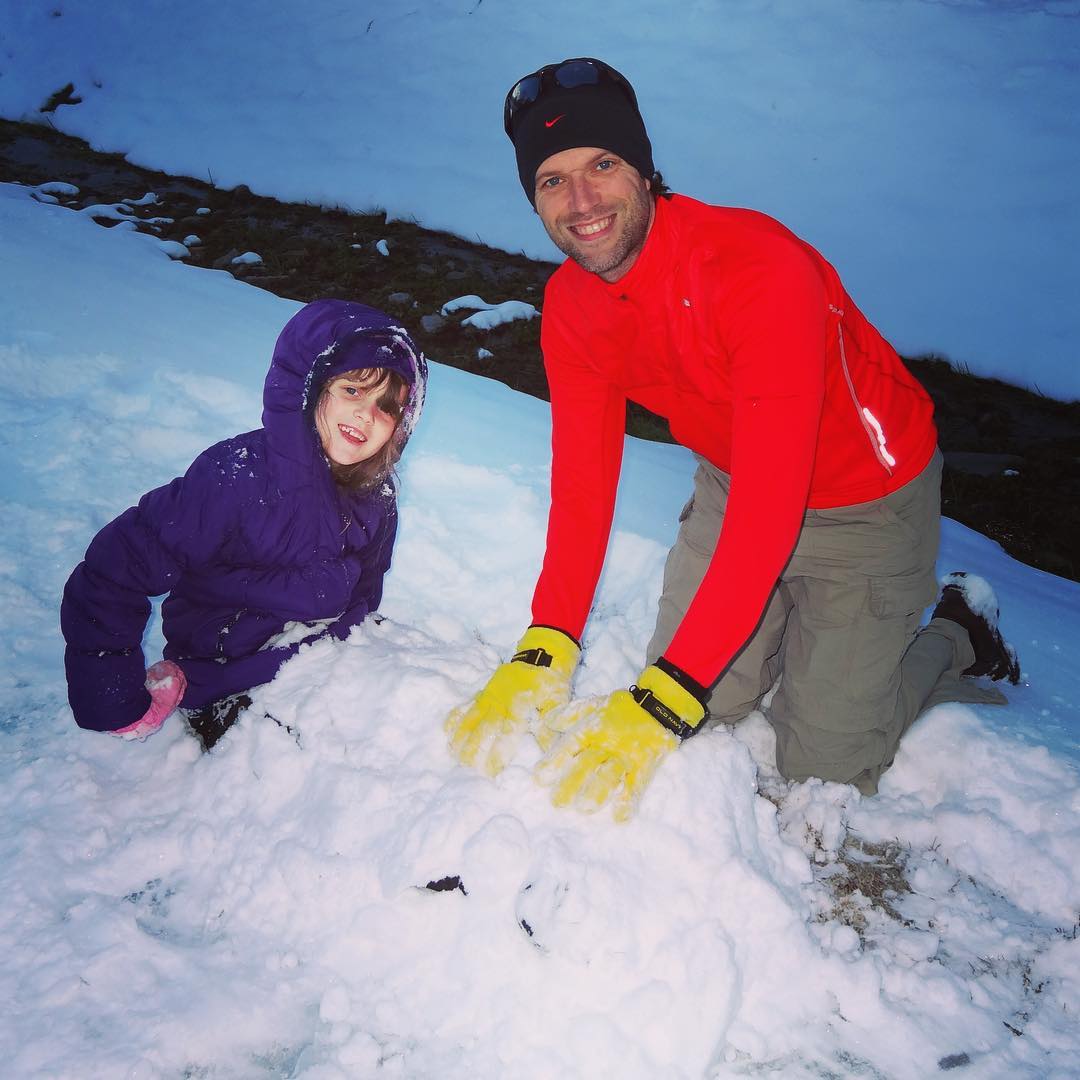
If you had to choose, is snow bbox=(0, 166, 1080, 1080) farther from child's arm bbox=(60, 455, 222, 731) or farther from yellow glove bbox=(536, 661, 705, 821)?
child's arm bbox=(60, 455, 222, 731)

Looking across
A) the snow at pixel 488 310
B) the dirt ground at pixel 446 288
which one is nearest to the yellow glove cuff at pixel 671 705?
the dirt ground at pixel 446 288

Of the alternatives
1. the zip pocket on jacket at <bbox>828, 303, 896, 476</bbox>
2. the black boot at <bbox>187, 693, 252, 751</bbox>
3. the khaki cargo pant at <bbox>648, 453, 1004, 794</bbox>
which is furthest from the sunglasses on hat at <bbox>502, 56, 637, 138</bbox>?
the black boot at <bbox>187, 693, 252, 751</bbox>

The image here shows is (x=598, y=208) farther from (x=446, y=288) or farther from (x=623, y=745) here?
(x=446, y=288)

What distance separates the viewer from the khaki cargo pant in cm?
224

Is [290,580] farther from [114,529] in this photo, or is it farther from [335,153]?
[335,153]

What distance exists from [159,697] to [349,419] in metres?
0.91

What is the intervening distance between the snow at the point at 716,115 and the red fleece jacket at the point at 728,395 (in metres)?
5.38

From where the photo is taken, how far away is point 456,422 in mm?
3633

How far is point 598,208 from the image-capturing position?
1903mm

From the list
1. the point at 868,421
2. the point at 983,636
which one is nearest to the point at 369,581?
the point at 868,421

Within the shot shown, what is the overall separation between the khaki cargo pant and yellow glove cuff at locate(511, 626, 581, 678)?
50 centimetres

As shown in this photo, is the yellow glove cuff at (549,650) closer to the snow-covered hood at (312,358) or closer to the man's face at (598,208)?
the snow-covered hood at (312,358)

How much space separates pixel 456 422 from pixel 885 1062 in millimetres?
2835

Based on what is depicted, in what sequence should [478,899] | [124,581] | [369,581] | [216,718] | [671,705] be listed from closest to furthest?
[478,899] < [671,705] < [124,581] < [216,718] < [369,581]
